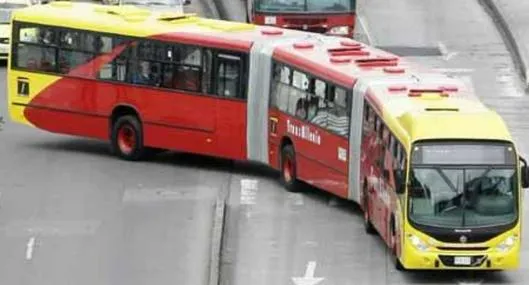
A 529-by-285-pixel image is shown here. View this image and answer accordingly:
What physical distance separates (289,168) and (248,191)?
869mm

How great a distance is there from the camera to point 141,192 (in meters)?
33.7

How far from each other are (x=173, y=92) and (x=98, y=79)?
6.44 ft

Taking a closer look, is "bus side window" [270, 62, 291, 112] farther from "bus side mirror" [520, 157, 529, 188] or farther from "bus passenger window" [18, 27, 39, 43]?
"bus side mirror" [520, 157, 529, 188]

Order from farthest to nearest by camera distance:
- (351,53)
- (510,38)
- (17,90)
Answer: (510,38) → (17,90) → (351,53)

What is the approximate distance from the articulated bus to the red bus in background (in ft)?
27.0

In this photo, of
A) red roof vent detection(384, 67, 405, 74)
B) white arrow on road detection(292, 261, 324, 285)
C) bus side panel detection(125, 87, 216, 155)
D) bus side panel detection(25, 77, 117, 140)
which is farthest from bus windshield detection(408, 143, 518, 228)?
bus side panel detection(25, 77, 117, 140)

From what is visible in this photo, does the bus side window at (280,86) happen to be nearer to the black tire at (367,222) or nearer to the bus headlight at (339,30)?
the black tire at (367,222)

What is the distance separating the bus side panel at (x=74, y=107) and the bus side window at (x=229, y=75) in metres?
2.68

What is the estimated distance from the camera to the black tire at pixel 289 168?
33312mm

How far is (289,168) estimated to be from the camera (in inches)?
1320

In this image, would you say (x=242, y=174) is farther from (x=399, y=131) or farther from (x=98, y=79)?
(x=399, y=131)

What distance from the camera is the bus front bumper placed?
88.2 feet

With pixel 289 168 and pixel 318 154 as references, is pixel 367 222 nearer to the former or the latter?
pixel 318 154

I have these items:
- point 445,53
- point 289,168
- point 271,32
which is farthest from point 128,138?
point 445,53
